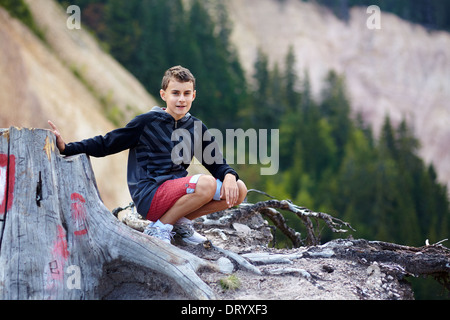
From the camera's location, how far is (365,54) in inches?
2532

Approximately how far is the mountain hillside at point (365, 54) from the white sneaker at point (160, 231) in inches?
2245

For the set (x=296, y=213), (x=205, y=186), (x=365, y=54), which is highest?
(x=365, y=54)

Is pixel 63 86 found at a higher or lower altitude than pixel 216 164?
higher

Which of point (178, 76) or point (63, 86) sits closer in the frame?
point (178, 76)

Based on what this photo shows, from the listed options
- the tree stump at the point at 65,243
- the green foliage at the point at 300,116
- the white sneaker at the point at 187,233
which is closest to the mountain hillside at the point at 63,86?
the green foliage at the point at 300,116

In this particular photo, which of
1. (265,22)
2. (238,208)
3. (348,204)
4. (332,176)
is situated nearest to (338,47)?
(265,22)

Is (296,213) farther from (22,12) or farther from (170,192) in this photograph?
(22,12)

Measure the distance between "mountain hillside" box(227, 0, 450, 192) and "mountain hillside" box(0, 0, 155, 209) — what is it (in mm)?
33469

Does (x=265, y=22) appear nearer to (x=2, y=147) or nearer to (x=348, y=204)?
(x=348, y=204)

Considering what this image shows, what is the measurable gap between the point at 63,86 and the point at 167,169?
23.2 m

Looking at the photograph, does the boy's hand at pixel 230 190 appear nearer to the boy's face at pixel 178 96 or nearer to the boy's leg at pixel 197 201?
the boy's leg at pixel 197 201

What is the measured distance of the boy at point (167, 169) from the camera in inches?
166

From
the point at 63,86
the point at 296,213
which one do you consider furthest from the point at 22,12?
the point at 296,213
